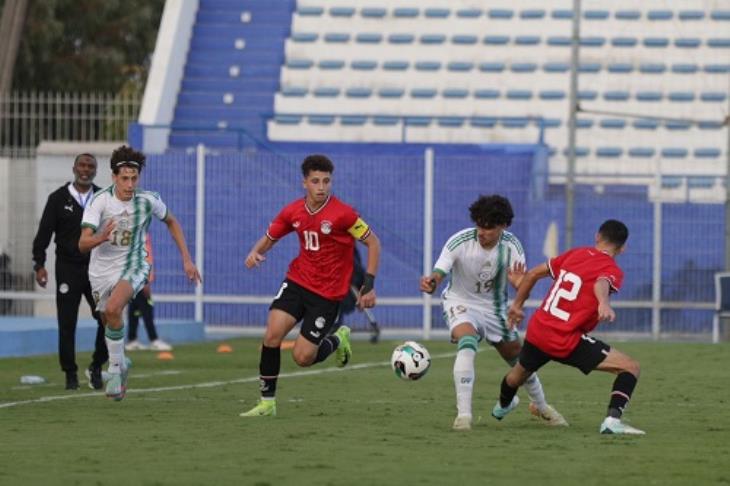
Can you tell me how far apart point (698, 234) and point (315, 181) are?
1551cm

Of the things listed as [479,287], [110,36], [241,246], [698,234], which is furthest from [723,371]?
[110,36]

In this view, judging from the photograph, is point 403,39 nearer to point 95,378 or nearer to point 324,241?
point 95,378

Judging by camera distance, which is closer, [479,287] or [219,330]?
[479,287]

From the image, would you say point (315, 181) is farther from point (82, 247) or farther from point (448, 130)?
point (448, 130)

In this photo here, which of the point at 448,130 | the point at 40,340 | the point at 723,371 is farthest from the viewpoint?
the point at 448,130

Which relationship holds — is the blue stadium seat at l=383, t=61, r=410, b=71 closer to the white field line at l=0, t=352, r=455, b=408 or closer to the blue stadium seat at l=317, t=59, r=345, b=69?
the blue stadium seat at l=317, t=59, r=345, b=69

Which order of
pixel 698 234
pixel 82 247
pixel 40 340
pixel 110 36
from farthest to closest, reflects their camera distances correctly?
pixel 110 36 → pixel 698 234 → pixel 40 340 → pixel 82 247

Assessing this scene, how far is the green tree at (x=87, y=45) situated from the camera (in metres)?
51.5

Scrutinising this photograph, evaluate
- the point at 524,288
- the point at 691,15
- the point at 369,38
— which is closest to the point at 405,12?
the point at 369,38

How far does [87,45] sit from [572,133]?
98.0 ft

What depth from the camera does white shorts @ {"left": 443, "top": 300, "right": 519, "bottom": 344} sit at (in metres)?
13.2

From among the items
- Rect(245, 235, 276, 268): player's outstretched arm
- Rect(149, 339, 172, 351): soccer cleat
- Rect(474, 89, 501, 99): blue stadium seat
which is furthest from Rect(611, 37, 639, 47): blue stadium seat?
Rect(245, 235, 276, 268): player's outstretched arm

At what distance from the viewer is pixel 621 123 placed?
110ft

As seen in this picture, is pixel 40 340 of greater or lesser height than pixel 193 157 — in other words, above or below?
below
